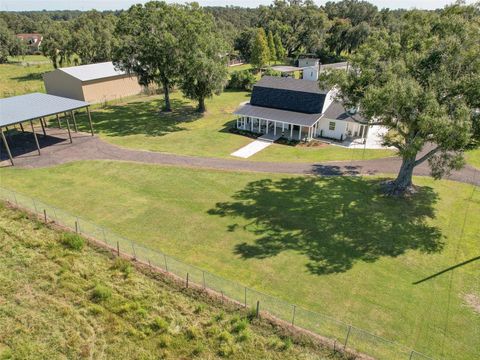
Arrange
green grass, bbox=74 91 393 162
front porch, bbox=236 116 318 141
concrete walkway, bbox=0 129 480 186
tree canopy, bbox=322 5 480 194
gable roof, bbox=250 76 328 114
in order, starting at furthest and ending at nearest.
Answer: gable roof, bbox=250 76 328 114
front porch, bbox=236 116 318 141
green grass, bbox=74 91 393 162
concrete walkway, bbox=0 129 480 186
tree canopy, bbox=322 5 480 194

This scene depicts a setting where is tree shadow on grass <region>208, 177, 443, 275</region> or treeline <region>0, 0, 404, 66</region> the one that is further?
treeline <region>0, 0, 404, 66</region>

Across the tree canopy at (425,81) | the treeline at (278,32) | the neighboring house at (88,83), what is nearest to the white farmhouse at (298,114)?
the tree canopy at (425,81)

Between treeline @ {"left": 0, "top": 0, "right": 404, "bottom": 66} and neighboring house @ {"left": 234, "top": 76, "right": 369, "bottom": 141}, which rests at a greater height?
treeline @ {"left": 0, "top": 0, "right": 404, "bottom": 66}

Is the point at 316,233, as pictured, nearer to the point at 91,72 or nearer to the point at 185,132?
the point at 185,132

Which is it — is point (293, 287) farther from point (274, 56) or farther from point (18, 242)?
point (274, 56)

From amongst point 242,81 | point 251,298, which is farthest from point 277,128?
point 251,298

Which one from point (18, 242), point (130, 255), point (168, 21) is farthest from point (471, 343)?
point (168, 21)

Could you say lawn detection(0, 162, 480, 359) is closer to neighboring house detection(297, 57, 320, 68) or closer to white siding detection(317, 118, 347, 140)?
white siding detection(317, 118, 347, 140)

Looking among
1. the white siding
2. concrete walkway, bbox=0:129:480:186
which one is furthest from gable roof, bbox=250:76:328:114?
concrete walkway, bbox=0:129:480:186
